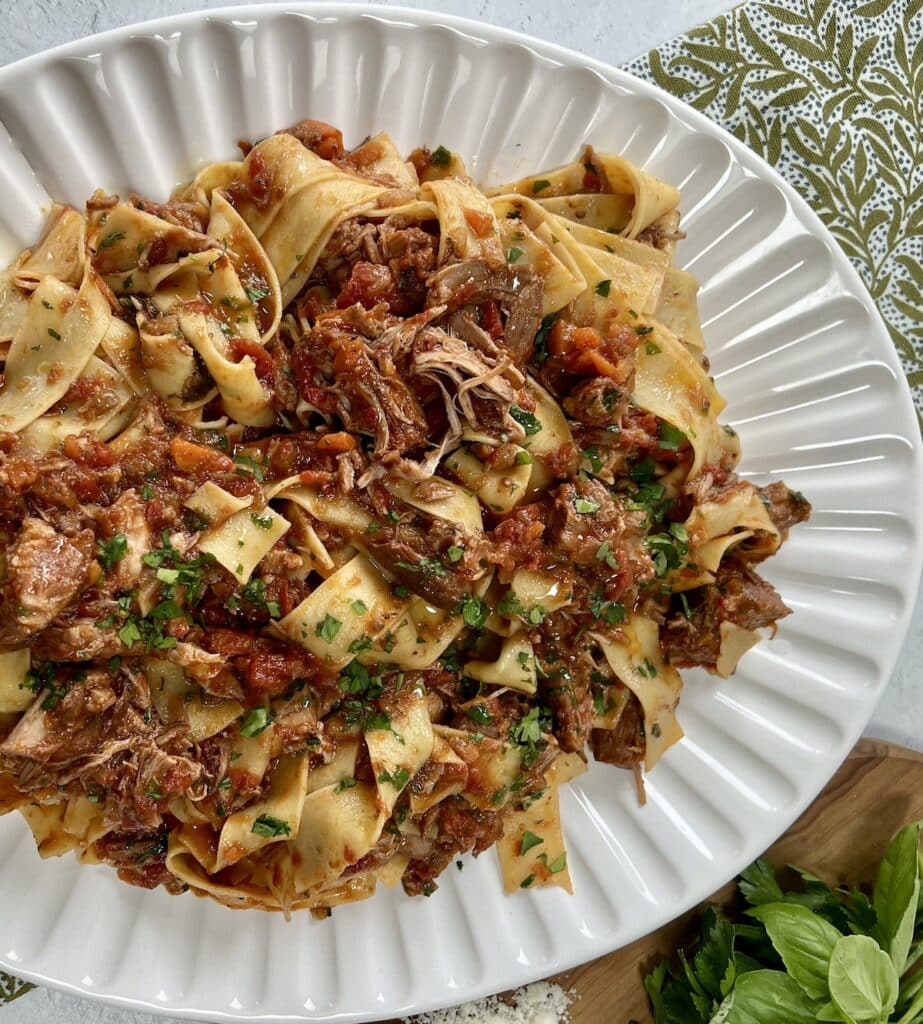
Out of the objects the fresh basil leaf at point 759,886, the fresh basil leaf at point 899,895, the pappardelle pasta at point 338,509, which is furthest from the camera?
the fresh basil leaf at point 759,886

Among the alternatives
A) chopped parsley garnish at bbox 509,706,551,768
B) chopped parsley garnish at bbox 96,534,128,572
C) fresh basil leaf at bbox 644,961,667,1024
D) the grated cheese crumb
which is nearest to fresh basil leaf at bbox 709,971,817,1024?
fresh basil leaf at bbox 644,961,667,1024

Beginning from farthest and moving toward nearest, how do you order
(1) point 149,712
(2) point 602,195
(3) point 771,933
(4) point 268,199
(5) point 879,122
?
1. (5) point 879,122
2. (3) point 771,933
3. (2) point 602,195
4. (4) point 268,199
5. (1) point 149,712

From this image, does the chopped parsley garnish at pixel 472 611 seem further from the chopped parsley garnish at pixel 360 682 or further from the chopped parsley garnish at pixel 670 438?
the chopped parsley garnish at pixel 670 438

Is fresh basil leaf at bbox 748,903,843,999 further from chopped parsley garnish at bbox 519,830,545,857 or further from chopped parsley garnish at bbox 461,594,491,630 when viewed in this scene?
chopped parsley garnish at bbox 461,594,491,630

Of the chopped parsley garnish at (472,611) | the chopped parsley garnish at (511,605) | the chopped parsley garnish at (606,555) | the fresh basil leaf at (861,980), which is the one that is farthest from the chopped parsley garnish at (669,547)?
the fresh basil leaf at (861,980)

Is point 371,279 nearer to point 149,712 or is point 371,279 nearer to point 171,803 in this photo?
point 149,712

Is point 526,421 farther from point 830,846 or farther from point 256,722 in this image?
point 830,846

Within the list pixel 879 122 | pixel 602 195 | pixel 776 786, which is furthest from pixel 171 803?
pixel 879 122
